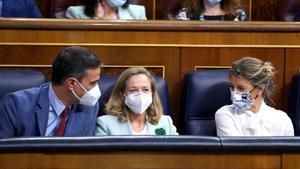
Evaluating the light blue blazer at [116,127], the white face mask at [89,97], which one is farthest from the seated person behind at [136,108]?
the white face mask at [89,97]

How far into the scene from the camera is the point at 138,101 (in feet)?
6.95

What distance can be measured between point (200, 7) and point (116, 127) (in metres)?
A: 1.00

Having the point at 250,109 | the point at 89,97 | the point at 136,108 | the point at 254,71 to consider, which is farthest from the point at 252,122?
the point at 89,97

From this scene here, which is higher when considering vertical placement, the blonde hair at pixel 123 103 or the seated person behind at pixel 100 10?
the seated person behind at pixel 100 10

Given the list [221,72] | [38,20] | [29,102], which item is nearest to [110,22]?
[38,20]

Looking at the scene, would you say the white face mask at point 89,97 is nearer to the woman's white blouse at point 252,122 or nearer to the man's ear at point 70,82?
the man's ear at point 70,82

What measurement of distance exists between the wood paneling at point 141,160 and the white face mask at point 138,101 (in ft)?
2.33

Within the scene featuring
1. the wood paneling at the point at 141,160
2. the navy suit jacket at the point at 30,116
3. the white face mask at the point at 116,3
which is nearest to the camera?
the wood paneling at the point at 141,160

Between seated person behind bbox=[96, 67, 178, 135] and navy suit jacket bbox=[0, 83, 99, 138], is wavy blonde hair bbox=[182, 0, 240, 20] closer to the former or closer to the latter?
seated person behind bbox=[96, 67, 178, 135]

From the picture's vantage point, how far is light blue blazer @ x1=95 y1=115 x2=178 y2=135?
210 centimetres

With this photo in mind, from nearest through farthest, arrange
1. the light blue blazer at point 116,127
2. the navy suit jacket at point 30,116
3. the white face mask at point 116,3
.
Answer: the navy suit jacket at point 30,116, the light blue blazer at point 116,127, the white face mask at point 116,3

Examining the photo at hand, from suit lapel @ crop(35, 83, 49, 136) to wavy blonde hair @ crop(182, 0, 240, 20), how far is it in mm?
1077

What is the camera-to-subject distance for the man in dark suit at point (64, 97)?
1.98 metres

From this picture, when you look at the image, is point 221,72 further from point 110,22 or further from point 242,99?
point 110,22
